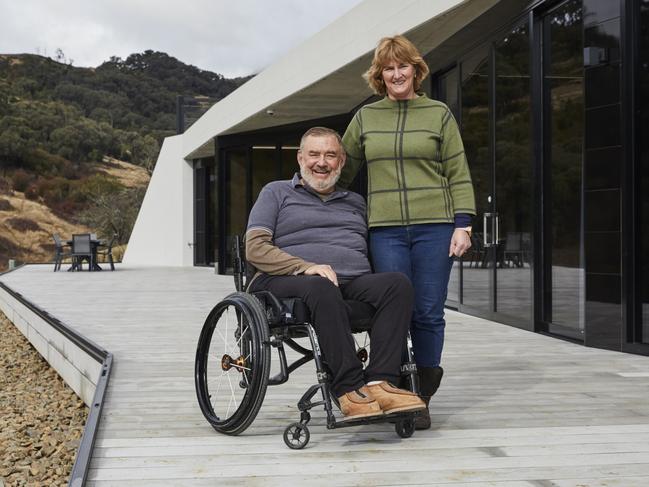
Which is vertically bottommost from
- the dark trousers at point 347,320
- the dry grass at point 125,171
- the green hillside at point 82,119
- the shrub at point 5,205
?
the dark trousers at point 347,320

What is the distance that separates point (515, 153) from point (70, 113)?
42580 mm

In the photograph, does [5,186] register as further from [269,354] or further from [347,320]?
[347,320]

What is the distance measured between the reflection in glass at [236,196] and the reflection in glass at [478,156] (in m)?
7.79

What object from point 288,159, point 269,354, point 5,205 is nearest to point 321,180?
point 269,354

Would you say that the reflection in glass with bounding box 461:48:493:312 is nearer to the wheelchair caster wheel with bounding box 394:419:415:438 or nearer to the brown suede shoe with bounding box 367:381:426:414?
the wheelchair caster wheel with bounding box 394:419:415:438

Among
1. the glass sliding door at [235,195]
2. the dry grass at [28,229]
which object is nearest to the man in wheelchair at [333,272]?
the glass sliding door at [235,195]

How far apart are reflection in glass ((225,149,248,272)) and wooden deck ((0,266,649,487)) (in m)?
9.85

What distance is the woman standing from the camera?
3.17 metres

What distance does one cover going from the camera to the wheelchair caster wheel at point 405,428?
307 centimetres

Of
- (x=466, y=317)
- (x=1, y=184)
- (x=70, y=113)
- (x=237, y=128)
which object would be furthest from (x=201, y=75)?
(x=466, y=317)

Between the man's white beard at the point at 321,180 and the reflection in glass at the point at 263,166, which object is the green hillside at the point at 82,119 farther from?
the man's white beard at the point at 321,180

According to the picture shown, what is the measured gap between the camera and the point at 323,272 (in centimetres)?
296

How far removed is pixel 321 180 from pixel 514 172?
4.14m

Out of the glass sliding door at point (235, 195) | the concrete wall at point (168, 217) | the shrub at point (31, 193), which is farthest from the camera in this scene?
the shrub at point (31, 193)
